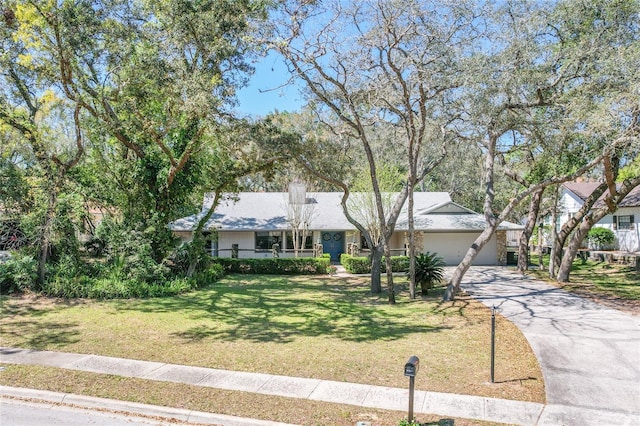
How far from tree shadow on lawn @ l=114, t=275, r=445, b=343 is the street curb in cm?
360

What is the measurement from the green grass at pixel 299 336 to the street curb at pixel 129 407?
508 mm

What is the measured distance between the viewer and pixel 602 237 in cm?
2830

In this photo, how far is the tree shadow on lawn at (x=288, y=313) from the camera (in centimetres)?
1090

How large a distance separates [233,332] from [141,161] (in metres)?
10.4

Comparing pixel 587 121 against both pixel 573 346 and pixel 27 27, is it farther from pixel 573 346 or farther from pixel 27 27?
pixel 27 27

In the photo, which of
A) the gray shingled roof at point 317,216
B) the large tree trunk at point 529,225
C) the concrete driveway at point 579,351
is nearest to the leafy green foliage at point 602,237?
the gray shingled roof at point 317,216

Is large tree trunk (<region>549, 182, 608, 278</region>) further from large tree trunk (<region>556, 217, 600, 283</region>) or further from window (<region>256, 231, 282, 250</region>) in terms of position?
window (<region>256, 231, 282, 250</region>)

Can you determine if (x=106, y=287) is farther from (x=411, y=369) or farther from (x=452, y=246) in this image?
(x=452, y=246)

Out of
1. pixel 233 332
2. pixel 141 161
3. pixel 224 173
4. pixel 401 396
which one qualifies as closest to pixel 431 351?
pixel 401 396

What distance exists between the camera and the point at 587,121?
1325 cm

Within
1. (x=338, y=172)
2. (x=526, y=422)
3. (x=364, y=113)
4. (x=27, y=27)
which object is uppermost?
(x=27, y=27)

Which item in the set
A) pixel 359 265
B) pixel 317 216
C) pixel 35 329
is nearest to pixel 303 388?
pixel 35 329

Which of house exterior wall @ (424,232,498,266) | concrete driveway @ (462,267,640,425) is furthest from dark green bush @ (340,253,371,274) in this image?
concrete driveway @ (462,267,640,425)

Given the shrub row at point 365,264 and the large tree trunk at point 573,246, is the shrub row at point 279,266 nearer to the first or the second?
the shrub row at point 365,264
